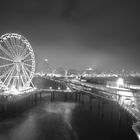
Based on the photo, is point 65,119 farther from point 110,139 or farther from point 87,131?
point 110,139

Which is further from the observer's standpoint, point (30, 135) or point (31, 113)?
point (31, 113)

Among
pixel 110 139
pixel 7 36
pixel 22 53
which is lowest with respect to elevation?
pixel 110 139

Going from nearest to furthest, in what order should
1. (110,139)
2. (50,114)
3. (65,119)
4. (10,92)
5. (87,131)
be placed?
(110,139), (87,131), (65,119), (50,114), (10,92)

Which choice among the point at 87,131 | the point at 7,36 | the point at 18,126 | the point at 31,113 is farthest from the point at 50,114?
the point at 7,36

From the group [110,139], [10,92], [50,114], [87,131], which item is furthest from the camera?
[10,92]

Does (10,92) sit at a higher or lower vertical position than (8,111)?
higher

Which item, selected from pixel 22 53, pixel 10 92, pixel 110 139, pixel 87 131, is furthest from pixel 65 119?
pixel 22 53
